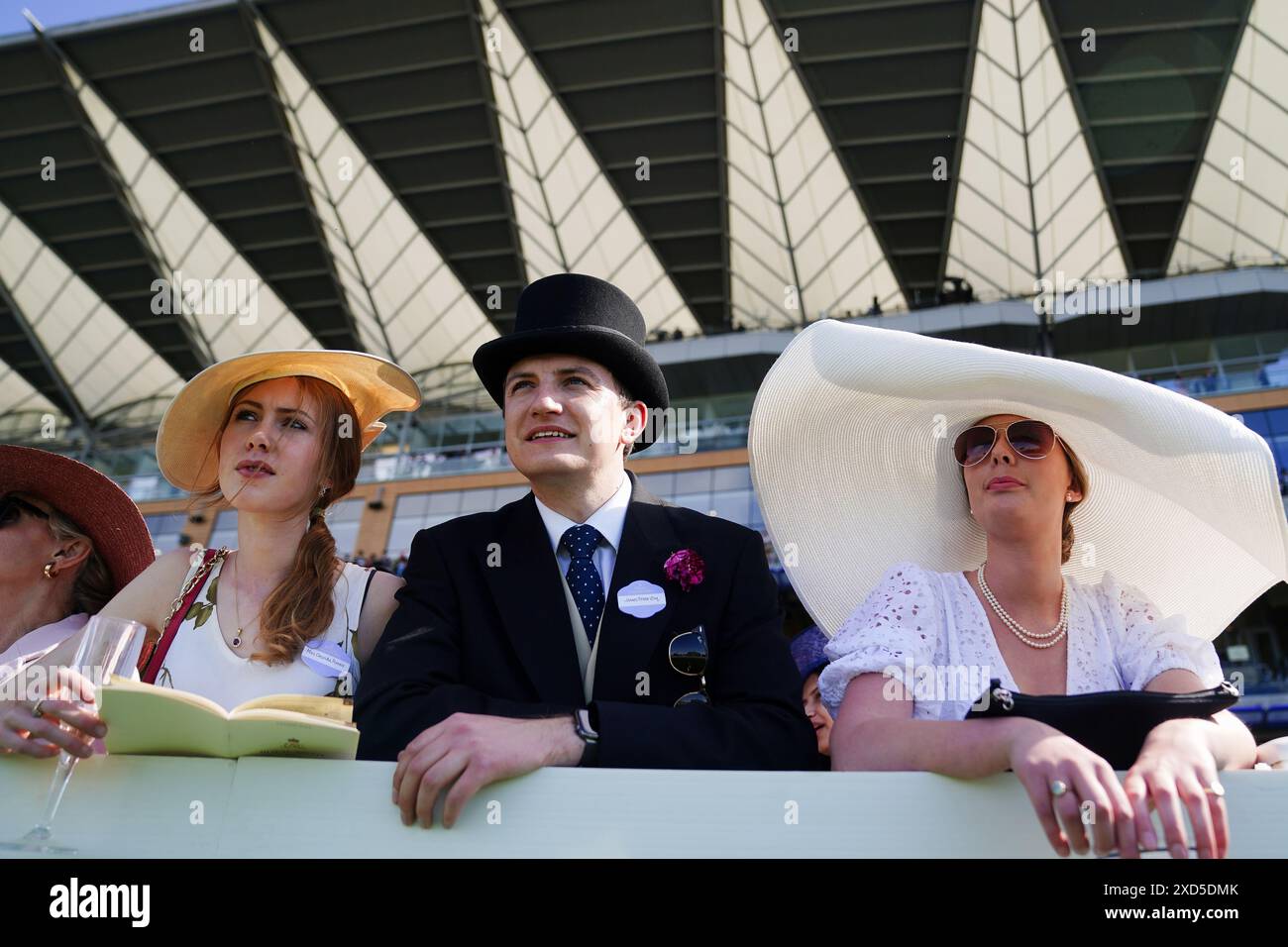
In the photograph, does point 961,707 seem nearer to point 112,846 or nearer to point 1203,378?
point 112,846

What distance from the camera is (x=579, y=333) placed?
2303 millimetres

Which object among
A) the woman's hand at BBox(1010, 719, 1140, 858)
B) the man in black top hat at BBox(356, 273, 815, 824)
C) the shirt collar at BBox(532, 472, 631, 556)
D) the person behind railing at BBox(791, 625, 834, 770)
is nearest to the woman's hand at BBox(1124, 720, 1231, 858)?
the woman's hand at BBox(1010, 719, 1140, 858)

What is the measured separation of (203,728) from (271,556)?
4.55 feet

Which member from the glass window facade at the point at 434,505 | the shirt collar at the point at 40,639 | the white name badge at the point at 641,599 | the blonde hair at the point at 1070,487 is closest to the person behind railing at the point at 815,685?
the white name badge at the point at 641,599

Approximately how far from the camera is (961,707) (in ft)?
6.27

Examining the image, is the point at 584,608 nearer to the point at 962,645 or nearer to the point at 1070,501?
the point at 962,645

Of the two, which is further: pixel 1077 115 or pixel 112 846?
pixel 1077 115

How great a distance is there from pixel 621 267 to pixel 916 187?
9.08 metres

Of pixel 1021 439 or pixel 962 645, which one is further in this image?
pixel 1021 439

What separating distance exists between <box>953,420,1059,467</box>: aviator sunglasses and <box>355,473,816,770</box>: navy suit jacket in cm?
58

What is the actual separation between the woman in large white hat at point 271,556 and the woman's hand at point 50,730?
90cm

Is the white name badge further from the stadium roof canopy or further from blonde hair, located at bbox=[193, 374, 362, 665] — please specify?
the stadium roof canopy

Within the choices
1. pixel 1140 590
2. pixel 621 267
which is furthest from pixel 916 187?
pixel 1140 590

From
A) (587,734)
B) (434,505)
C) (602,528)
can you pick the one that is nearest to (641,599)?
(602,528)
